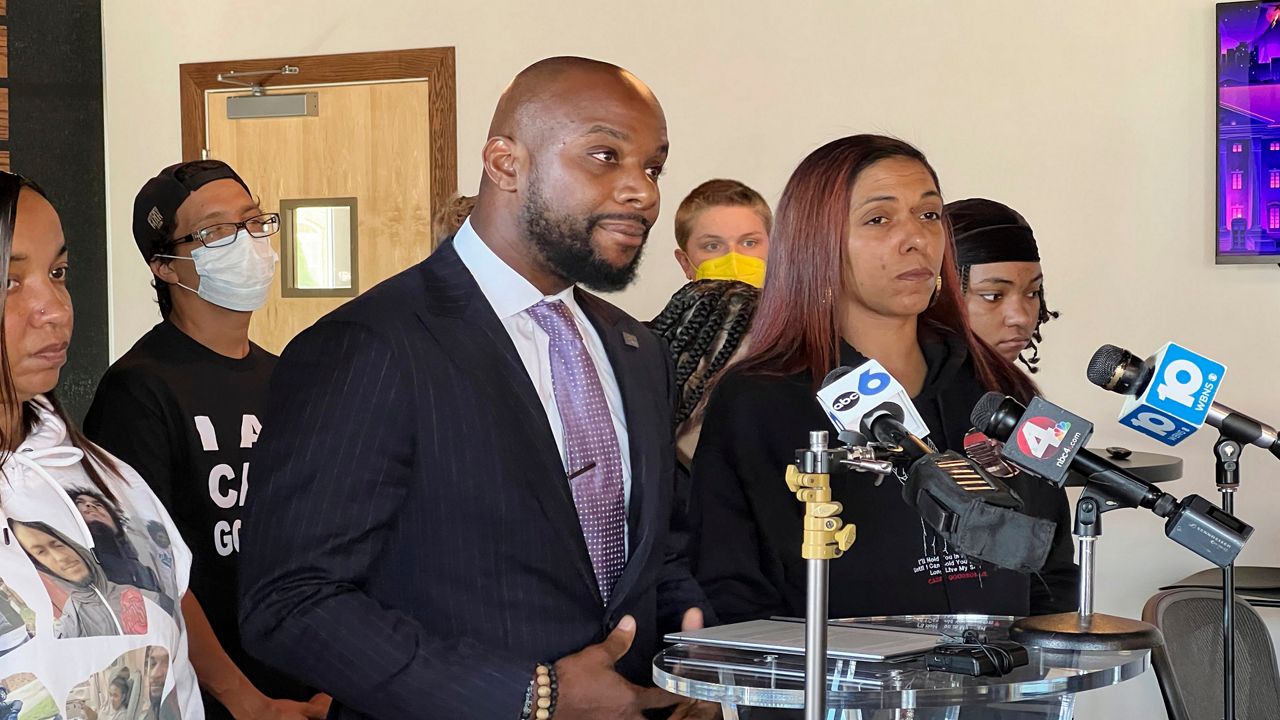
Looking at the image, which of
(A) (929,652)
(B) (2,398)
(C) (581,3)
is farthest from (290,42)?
(A) (929,652)

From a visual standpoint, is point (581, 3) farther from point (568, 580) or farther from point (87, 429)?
point (568, 580)

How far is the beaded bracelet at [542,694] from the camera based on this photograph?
179 cm

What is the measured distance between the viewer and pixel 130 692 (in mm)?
1763

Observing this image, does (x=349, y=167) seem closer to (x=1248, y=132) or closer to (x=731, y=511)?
(x=1248, y=132)

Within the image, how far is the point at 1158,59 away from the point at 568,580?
379 centimetres

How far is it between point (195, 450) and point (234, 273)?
1.58ft

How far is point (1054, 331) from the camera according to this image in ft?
16.6

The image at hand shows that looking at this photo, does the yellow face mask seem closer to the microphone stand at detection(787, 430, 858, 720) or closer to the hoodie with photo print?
the hoodie with photo print

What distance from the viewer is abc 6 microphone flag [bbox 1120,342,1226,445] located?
1777mm

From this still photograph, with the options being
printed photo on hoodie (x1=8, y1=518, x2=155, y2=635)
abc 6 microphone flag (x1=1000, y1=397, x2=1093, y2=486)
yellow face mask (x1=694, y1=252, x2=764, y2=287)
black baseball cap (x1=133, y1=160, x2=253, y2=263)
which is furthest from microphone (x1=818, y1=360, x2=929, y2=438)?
yellow face mask (x1=694, y1=252, x2=764, y2=287)

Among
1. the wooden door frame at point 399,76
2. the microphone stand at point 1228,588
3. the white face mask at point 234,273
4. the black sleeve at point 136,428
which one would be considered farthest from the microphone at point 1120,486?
the wooden door frame at point 399,76

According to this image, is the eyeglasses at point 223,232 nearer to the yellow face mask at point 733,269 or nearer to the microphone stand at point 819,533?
the yellow face mask at point 733,269

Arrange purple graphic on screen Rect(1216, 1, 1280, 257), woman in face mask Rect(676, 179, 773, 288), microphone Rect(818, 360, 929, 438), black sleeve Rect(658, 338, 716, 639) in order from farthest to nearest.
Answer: purple graphic on screen Rect(1216, 1, 1280, 257), woman in face mask Rect(676, 179, 773, 288), black sleeve Rect(658, 338, 716, 639), microphone Rect(818, 360, 929, 438)

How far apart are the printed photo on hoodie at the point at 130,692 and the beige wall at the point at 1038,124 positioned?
12.3 feet
